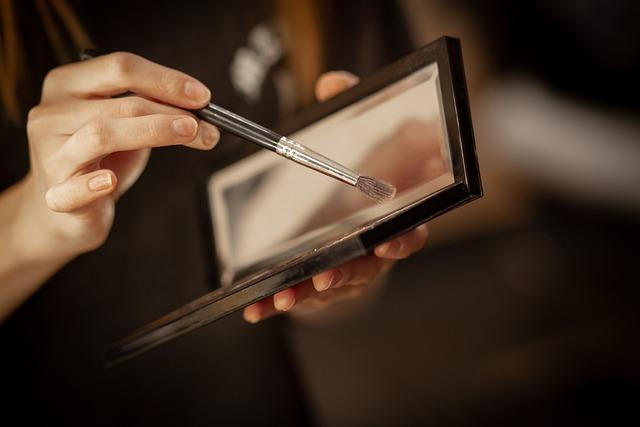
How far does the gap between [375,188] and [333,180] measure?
8cm

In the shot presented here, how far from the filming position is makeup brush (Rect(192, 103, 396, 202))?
1.16ft

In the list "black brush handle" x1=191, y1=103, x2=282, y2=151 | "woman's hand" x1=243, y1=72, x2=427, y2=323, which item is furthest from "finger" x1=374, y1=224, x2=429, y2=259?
"black brush handle" x1=191, y1=103, x2=282, y2=151

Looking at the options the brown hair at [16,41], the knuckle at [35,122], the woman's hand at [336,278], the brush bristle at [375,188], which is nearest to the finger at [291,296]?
the woman's hand at [336,278]

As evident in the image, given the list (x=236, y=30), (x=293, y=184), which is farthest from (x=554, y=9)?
(x=293, y=184)

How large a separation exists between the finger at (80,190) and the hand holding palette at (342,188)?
104 mm

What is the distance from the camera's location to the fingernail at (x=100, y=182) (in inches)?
13.6

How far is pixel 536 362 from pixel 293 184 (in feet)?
1.61

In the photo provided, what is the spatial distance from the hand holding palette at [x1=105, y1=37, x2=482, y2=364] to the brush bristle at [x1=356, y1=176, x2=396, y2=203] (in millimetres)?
11

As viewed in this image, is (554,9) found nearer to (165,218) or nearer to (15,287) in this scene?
(165,218)

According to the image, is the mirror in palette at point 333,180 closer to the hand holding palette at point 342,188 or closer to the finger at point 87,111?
the hand holding palette at point 342,188

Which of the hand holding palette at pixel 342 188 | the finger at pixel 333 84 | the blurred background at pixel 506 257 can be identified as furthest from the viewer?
the blurred background at pixel 506 257

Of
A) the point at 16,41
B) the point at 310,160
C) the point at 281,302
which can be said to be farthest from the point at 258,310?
the point at 16,41

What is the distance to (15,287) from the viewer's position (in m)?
0.47

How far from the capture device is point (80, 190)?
349 millimetres
